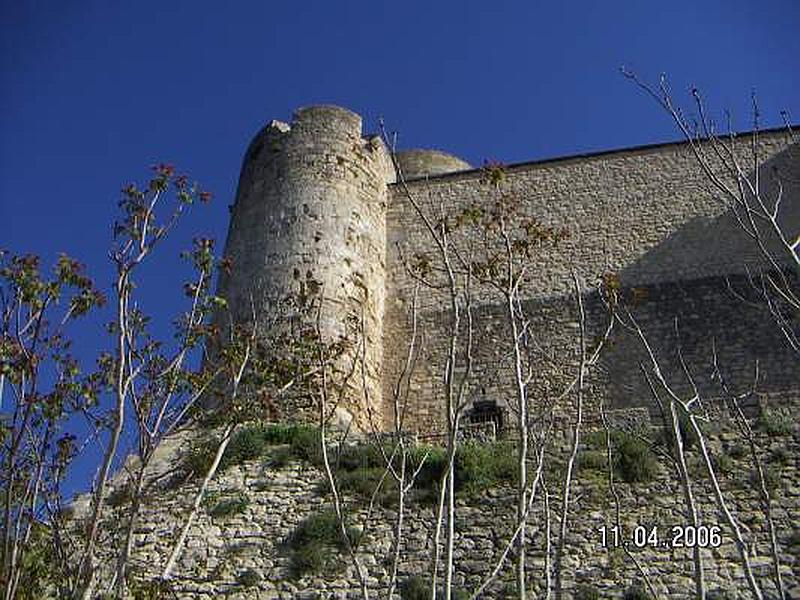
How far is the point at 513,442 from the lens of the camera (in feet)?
39.3

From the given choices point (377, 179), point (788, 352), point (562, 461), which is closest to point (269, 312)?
point (377, 179)

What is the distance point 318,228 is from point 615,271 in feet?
16.4

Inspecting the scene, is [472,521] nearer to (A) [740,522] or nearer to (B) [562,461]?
(B) [562,461]

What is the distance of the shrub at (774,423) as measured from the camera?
11227 millimetres

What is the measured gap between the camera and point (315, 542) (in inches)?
408

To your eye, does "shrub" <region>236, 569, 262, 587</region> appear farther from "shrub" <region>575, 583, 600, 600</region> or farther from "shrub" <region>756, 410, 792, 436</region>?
"shrub" <region>756, 410, 792, 436</region>

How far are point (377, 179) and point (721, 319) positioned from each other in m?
6.58

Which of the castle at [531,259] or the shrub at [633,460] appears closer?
the shrub at [633,460]

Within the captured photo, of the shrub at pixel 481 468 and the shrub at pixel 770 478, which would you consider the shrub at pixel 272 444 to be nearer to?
the shrub at pixel 481 468

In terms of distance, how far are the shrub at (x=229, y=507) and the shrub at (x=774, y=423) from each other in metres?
5.90

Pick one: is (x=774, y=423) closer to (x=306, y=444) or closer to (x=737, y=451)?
(x=737, y=451)

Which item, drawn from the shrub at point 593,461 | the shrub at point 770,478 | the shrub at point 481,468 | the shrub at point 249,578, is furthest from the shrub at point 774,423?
the shrub at point 249,578

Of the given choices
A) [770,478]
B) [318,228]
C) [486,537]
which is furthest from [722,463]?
[318,228]

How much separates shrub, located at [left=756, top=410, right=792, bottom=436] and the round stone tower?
220 inches
